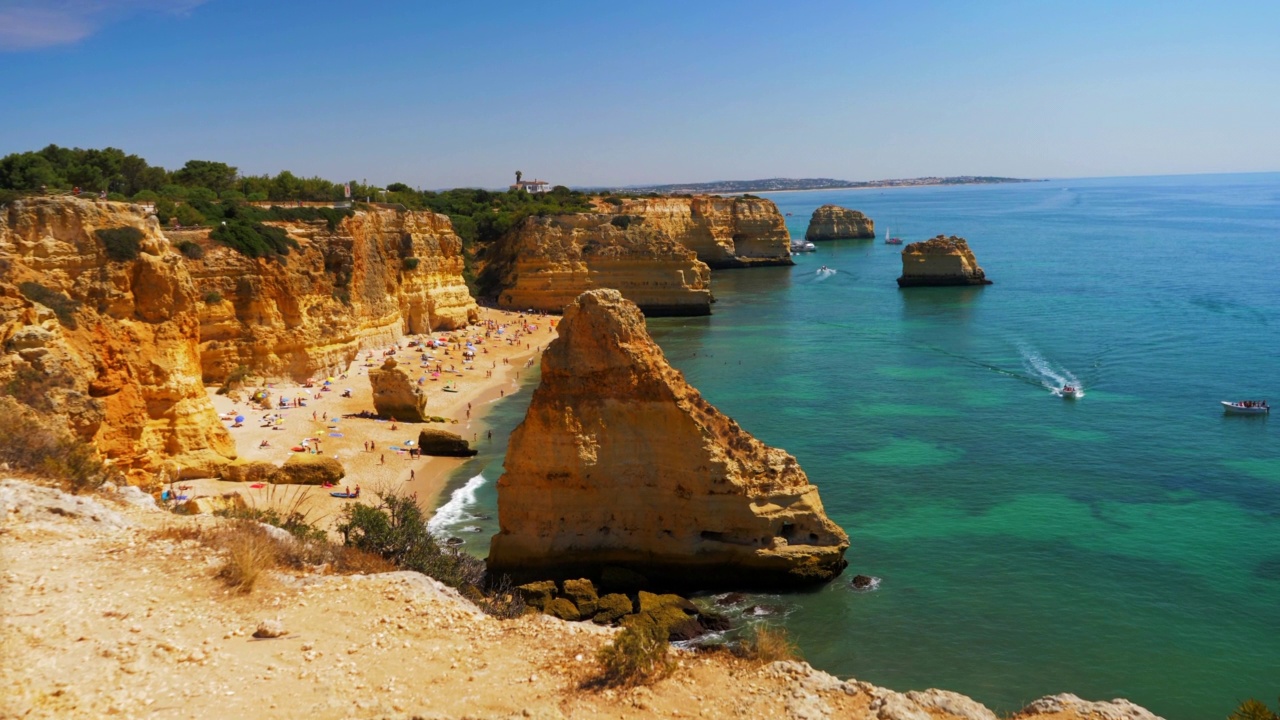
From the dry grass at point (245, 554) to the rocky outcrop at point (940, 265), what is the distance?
80.1m

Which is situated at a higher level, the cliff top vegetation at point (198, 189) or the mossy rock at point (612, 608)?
the cliff top vegetation at point (198, 189)

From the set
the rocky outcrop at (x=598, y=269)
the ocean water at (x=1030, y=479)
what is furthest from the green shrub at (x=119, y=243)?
the rocky outcrop at (x=598, y=269)

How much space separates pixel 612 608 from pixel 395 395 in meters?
21.6

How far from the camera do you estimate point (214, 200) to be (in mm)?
48156

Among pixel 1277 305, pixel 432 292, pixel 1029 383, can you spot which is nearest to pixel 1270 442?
pixel 1029 383

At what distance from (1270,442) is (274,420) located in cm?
3925

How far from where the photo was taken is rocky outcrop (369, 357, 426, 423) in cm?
3738

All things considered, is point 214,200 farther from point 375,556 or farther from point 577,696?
point 577,696

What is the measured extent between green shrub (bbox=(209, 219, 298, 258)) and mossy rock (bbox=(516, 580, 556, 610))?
2536 centimetres

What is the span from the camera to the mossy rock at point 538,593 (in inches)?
735

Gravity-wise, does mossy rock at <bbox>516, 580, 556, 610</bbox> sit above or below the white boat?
above

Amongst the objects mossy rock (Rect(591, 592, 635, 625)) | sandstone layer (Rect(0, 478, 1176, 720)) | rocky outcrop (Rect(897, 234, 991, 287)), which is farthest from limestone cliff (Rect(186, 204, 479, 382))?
rocky outcrop (Rect(897, 234, 991, 287))

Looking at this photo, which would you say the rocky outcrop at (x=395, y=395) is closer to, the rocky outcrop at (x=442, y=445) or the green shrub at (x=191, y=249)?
the rocky outcrop at (x=442, y=445)

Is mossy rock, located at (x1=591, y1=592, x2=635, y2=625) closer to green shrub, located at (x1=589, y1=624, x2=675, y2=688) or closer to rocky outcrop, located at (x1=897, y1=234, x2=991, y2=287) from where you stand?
green shrub, located at (x1=589, y1=624, x2=675, y2=688)
